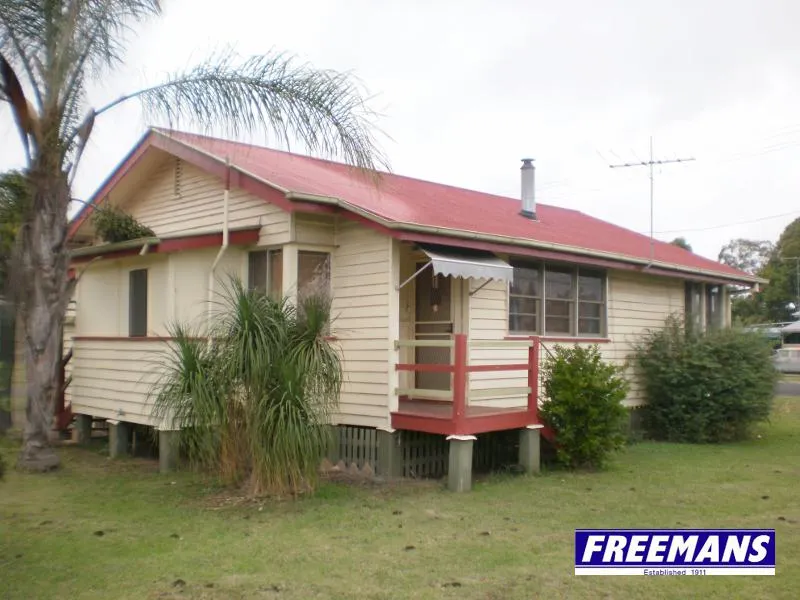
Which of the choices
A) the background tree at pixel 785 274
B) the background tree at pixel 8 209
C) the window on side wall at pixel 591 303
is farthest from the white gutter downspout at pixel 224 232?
the background tree at pixel 785 274

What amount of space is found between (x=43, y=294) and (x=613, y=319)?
940 cm

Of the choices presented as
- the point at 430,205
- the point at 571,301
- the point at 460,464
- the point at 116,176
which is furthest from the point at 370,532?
the point at 116,176

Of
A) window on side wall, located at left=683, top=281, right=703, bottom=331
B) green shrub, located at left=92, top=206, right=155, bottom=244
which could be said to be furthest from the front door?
window on side wall, located at left=683, top=281, right=703, bottom=331

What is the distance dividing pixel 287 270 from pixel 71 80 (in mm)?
3725

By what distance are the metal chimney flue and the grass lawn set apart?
6009 mm

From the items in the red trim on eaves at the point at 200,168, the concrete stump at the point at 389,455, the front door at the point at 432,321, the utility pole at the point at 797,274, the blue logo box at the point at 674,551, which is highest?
the utility pole at the point at 797,274

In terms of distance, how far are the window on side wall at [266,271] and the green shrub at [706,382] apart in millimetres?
7243

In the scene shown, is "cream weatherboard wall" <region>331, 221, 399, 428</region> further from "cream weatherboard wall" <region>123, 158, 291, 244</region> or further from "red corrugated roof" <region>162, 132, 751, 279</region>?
"cream weatherboard wall" <region>123, 158, 291, 244</region>

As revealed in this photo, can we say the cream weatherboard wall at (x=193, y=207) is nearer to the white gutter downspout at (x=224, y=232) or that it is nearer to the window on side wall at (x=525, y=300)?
the white gutter downspout at (x=224, y=232)

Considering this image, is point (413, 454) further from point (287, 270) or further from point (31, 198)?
point (31, 198)

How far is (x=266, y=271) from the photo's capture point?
1146 centimetres

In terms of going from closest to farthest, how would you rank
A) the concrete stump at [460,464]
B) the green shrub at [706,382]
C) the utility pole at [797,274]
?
1. the concrete stump at [460,464]
2. the green shrub at [706,382]
3. the utility pole at [797,274]

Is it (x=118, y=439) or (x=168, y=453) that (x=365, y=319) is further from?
(x=118, y=439)

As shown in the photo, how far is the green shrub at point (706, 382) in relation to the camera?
14.1 metres
